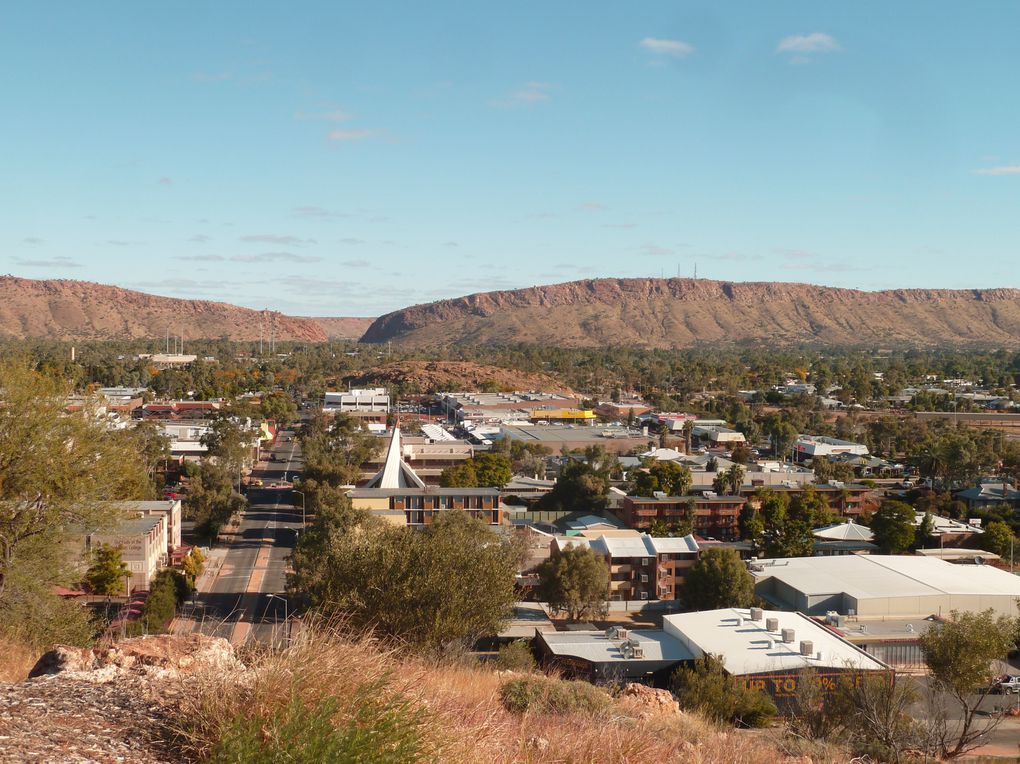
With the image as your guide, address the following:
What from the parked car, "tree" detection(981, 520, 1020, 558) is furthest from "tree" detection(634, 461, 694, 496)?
the parked car

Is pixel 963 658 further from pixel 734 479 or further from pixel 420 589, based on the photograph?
pixel 734 479

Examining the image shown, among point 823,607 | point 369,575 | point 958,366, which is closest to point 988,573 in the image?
point 823,607

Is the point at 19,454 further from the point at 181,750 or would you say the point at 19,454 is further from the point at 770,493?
the point at 770,493

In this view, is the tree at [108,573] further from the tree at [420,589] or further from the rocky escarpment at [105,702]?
the rocky escarpment at [105,702]

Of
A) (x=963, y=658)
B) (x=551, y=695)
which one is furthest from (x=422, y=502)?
(x=551, y=695)

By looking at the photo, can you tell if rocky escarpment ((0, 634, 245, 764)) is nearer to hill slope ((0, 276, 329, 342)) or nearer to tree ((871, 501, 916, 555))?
tree ((871, 501, 916, 555))

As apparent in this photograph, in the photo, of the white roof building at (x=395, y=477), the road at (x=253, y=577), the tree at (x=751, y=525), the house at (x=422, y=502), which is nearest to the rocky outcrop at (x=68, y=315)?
the road at (x=253, y=577)

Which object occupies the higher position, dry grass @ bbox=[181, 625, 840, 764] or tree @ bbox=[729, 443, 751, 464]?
dry grass @ bbox=[181, 625, 840, 764]
